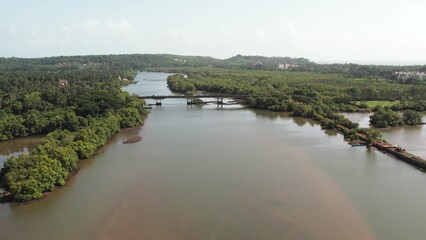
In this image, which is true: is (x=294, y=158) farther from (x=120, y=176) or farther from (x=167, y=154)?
(x=120, y=176)

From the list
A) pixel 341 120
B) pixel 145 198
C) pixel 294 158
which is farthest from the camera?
pixel 341 120

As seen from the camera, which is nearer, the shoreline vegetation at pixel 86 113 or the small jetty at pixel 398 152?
the shoreline vegetation at pixel 86 113

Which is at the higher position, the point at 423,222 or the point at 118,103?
the point at 118,103

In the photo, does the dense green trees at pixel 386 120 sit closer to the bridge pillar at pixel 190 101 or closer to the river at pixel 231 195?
the river at pixel 231 195

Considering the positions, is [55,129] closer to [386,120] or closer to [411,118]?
[386,120]

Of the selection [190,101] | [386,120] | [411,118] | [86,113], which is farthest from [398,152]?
[190,101]

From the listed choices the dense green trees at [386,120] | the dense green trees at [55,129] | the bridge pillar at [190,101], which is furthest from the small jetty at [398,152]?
the bridge pillar at [190,101]

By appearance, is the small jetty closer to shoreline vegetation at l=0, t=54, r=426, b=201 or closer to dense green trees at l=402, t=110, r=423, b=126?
shoreline vegetation at l=0, t=54, r=426, b=201

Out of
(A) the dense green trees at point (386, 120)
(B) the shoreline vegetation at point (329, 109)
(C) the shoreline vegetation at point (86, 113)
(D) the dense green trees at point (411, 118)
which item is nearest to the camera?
(C) the shoreline vegetation at point (86, 113)

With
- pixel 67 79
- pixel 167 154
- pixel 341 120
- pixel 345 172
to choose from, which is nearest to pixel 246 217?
pixel 345 172
